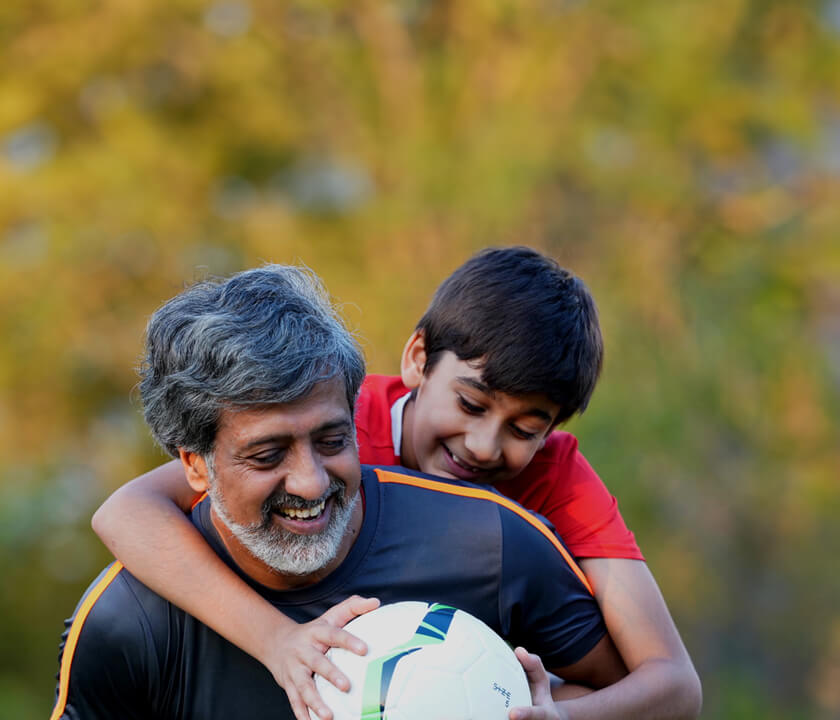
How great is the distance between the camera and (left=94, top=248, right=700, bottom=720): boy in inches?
114

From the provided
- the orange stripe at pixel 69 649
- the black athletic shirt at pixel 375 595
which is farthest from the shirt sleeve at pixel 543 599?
the orange stripe at pixel 69 649

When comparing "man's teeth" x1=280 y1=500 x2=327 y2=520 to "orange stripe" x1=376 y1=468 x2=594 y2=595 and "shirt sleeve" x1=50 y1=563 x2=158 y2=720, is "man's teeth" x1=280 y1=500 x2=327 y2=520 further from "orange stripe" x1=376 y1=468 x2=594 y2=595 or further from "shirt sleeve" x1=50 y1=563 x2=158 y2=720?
"shirt sleeve" x1=50 y1=563 x2=158 y2=720

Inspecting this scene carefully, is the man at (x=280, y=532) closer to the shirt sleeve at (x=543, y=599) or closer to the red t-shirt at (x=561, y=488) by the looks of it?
the shirt sleeve at (x=543, y=599)

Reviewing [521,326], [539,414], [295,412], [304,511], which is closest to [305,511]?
[304,511]

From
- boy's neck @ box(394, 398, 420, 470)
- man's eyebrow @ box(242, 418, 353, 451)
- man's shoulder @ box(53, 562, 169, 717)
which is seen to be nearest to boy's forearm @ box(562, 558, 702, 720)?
boy's neck @ box(394, 398, 420, 470)

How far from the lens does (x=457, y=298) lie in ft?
12.1

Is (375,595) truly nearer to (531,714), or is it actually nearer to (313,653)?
(313,653)

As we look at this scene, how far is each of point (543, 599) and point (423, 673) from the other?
0.52m

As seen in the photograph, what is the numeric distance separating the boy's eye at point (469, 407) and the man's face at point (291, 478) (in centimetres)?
60

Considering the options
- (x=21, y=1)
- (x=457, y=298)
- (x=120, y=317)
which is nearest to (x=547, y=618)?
(x=457, y=298)

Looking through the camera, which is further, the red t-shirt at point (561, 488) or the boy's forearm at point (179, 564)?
the red t-shirt at point (561, 488)

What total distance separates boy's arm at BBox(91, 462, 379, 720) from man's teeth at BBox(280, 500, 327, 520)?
0.22m

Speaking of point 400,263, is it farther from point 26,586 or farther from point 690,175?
point 26,586

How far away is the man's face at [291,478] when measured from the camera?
9.33ft
